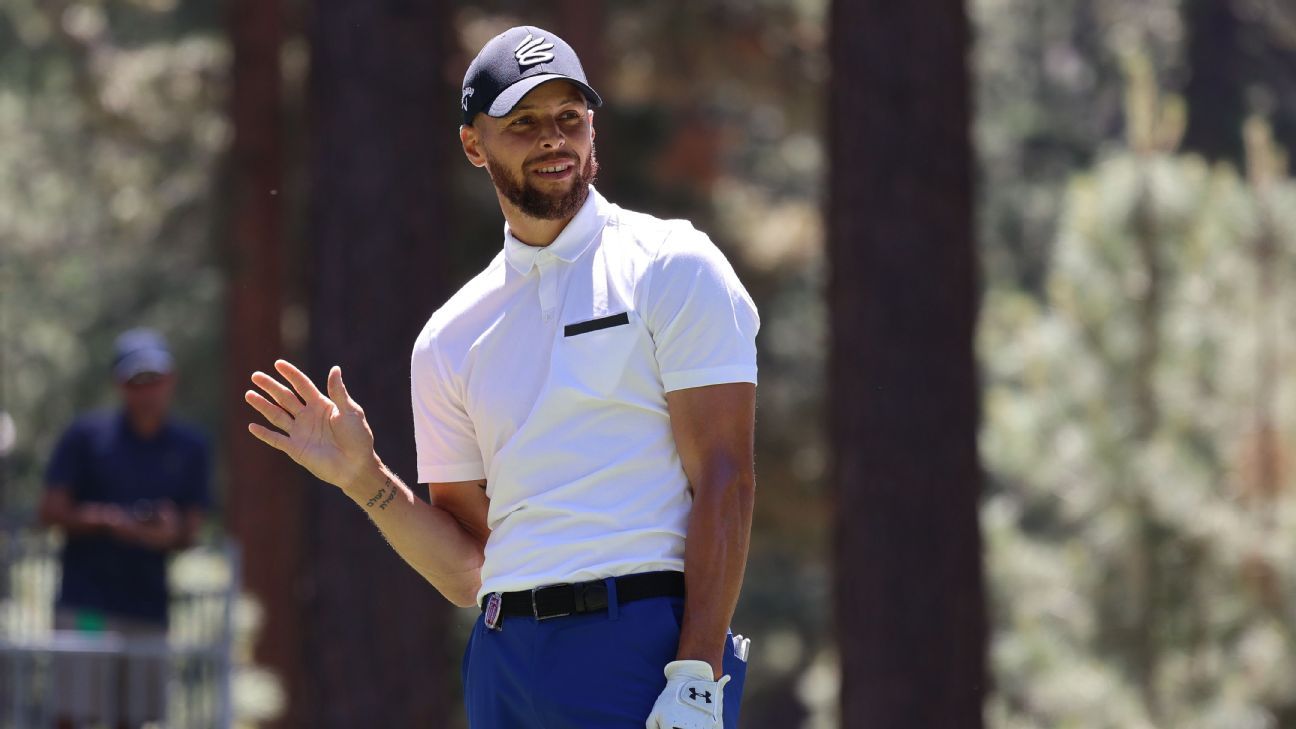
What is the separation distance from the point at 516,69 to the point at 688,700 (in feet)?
3.68

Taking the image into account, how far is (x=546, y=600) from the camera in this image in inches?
126

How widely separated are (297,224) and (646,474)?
14.3 metres

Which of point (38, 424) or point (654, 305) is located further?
point (38, 424)

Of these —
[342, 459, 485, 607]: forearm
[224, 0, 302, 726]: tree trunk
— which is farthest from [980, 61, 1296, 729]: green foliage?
[224, 0, 302, 726]: tree trunk

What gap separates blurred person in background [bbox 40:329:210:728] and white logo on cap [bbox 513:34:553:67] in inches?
199

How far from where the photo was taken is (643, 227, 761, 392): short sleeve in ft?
10.4

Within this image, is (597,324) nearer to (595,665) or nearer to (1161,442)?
(595,665)

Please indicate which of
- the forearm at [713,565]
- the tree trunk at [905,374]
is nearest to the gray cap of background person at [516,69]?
the forearm at [713,565]

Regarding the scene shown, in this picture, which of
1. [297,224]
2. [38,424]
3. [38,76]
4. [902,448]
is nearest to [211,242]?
[297,224]

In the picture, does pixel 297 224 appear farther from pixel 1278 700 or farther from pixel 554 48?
pixel 554 48

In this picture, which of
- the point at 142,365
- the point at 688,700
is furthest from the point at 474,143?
the point at 142,365

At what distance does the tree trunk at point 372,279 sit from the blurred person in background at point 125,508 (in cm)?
62

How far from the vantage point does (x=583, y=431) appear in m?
3.23

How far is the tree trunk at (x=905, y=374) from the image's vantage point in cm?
680
